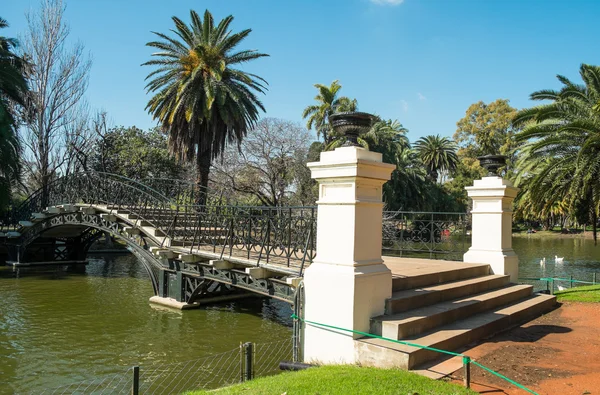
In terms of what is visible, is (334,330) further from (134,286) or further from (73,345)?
(134,286)

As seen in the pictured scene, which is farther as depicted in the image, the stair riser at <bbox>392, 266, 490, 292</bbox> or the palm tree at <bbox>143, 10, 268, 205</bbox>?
the palm tree at <bbox>143, 10, 268, 205</bbox>

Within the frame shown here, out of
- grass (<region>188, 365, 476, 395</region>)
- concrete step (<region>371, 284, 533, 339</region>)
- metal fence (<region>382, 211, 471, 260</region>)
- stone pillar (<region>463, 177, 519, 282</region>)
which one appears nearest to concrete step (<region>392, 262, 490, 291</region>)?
stone pillar (<region>463, 177, 519, 282</region>)

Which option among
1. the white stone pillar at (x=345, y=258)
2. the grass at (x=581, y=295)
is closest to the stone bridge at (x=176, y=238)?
the white stone pillar at (x=345, y=258)

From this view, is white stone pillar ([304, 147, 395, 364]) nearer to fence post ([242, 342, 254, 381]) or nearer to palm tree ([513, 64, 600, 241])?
fence post ([242, 342, 254, 381])

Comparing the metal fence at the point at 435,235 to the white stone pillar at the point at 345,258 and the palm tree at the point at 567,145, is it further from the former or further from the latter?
the white stone pillar at the point at 345,258

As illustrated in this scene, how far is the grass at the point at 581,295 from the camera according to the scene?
10039mm

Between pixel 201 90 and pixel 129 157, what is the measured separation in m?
12.9

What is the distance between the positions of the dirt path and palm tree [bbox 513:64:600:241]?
7.85 m

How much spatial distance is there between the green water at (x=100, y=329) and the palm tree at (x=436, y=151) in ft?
135

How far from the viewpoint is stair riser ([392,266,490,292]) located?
7.45m

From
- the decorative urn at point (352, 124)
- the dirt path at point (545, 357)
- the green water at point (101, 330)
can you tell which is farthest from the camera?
the green water at point (101, 330)

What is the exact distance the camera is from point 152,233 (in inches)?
562

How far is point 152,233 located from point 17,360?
5782 millimetres

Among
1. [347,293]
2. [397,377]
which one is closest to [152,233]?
[347,293]
